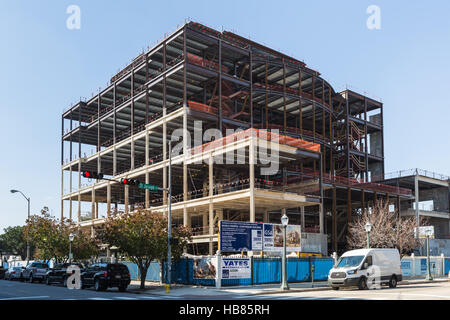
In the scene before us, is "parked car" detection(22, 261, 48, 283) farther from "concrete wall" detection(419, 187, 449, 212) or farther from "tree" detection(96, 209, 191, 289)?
"concrete wall" detection(419, 187, 449, 212)

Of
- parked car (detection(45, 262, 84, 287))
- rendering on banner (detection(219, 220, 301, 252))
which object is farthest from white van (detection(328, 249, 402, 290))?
parked car (detection(45, 262, 84, 287))

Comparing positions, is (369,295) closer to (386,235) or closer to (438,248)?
(386,235)

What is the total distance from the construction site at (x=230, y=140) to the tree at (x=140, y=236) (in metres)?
7.78

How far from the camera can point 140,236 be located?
105 ft

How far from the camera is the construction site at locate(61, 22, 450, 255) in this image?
4900cm

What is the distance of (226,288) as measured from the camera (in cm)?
2969

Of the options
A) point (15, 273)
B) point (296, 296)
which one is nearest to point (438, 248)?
point (296, 296)

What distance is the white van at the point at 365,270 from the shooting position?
27.7 meters

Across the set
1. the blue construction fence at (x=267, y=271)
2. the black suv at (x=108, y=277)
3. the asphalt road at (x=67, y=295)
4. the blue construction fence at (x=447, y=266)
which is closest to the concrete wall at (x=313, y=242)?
the blue construction fence at (x=447, y=266)

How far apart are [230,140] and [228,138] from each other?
12.7 inches

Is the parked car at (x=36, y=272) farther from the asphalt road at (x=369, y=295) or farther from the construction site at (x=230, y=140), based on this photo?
the asphalt road at (x=369, y=295)

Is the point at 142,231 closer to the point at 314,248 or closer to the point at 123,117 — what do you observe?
the point at 314,248
